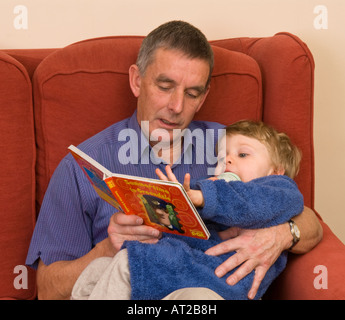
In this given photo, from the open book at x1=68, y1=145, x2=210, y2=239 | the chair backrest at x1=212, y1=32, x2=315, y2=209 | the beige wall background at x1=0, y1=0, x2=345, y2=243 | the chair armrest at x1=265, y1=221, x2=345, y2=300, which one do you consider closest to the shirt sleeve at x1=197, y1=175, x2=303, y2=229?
the open book at x1=68, y1=145, x2=210, y2=239

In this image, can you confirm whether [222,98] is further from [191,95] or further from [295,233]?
[295,233]

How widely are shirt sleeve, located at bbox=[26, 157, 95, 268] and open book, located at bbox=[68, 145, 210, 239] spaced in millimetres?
301

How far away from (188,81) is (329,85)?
3.41 ft

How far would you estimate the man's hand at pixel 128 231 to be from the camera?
1346 millimetres

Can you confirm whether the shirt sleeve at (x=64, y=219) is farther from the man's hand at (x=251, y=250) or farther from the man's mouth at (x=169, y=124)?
the man's hand at (x=251, y=250)

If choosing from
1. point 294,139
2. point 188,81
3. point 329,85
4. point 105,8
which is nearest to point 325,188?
point 329,85

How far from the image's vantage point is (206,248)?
4.94 ft

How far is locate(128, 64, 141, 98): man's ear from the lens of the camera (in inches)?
69.8

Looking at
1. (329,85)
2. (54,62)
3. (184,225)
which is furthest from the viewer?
(329,85)

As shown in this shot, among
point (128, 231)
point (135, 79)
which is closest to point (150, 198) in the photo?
point (128, 231)

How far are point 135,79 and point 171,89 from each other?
168 millimetres

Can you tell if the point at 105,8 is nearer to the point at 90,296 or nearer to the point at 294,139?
the point at 294,139

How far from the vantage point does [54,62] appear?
5.90 ft

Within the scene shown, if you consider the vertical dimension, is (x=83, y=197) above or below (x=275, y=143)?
below
